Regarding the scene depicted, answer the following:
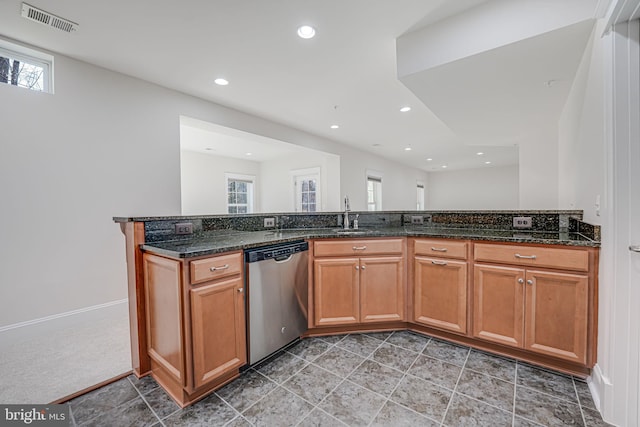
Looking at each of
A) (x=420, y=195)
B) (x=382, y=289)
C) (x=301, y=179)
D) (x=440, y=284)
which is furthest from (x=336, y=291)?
(x=420, y=195)

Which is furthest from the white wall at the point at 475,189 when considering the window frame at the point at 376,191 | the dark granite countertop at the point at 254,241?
the dark granite countertop at the point at 254,241

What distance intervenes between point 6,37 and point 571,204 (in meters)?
5.08

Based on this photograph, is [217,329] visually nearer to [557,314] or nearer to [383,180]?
[557,314]

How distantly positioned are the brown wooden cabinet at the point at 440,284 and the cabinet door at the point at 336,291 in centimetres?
50

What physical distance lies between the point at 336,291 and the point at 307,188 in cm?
494

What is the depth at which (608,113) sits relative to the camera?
A: 1.34 metres

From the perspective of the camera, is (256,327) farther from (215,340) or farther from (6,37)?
(6,37)

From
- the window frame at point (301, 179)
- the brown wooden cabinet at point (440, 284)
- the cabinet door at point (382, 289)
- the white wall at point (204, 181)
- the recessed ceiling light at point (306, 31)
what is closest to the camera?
the brown wooden cabinet at point (440, 284)

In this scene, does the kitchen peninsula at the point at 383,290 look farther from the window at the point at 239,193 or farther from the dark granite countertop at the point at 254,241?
the window at the point at 239,193

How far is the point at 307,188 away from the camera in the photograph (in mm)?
7023

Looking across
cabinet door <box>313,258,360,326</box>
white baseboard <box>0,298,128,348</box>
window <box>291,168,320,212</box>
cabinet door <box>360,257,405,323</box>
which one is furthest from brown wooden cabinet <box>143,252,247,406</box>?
window <box>291,168,320,212</box>

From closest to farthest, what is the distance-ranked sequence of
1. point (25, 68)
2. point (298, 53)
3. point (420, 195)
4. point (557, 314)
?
point (557, 314)
point (25, 68)
point (298, 53)
point (420, 195)

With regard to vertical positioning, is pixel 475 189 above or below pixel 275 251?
above

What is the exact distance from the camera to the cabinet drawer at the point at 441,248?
2026 millimetres
